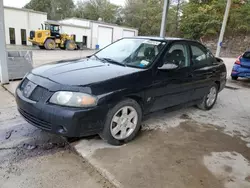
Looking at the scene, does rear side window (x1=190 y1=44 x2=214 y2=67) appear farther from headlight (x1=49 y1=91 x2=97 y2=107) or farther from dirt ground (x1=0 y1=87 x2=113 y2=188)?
dirt ground (x1=0 y1=87 x2=113 y2=188)

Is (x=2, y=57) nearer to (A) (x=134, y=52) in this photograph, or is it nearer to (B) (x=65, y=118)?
(A) (x=134, y=52)

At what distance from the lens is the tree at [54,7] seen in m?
44.9

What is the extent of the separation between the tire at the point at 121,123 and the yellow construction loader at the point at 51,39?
17943mm

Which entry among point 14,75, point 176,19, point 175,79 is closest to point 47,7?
point 176,19

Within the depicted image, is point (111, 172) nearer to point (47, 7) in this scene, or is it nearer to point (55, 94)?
point (55, 94)

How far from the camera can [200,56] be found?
4125 mm

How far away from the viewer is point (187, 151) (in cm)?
288

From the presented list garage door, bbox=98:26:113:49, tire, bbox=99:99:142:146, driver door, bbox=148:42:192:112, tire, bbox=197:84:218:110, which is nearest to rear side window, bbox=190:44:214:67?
driver door, bbox=148:42:192:112

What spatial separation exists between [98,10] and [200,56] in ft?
139

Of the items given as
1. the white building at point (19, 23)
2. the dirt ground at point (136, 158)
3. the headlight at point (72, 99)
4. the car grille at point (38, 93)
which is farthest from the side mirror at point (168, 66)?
the white building at point (19, 23)

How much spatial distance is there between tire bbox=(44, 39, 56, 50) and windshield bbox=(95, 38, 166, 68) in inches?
657

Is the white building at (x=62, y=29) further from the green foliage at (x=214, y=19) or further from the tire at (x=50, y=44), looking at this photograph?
the green foliage at (x=214, y=19)

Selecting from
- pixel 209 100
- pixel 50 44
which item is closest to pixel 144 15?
pixel 50 44

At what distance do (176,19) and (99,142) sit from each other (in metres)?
29.4
